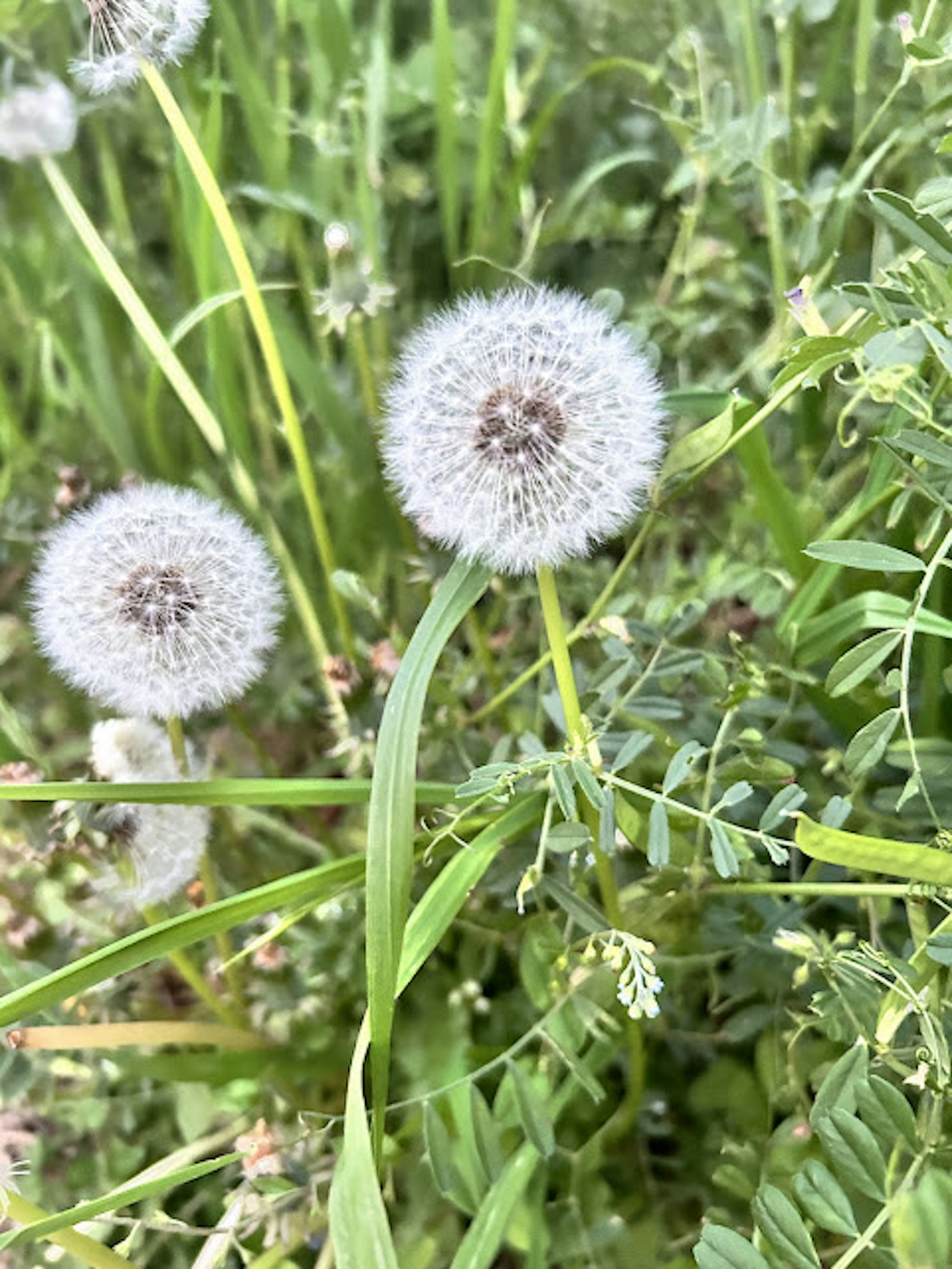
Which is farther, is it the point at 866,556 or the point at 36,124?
the point at 36,124

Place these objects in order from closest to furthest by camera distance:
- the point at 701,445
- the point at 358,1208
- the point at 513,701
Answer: the point at 358,1208 → the point at 701,445 → the point at 513,701

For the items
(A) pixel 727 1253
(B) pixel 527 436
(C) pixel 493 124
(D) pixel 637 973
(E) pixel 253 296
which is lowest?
(A) pixel 727 1253

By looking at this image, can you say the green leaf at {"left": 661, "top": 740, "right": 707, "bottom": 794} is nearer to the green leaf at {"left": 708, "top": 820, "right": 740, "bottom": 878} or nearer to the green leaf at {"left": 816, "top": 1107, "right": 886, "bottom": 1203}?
the green leaf at {"left": 708, "top": 820, "right": 740, "bottom": 878}

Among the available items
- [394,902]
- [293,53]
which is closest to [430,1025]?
[394,902]

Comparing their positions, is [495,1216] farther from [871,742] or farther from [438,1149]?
[871,742]

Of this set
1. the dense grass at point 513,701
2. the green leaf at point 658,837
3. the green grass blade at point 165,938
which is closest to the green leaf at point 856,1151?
the dense grass at point 513,701

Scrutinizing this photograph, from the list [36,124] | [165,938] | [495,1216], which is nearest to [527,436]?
[165,938]

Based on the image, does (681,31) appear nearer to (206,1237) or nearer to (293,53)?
(293,53)
